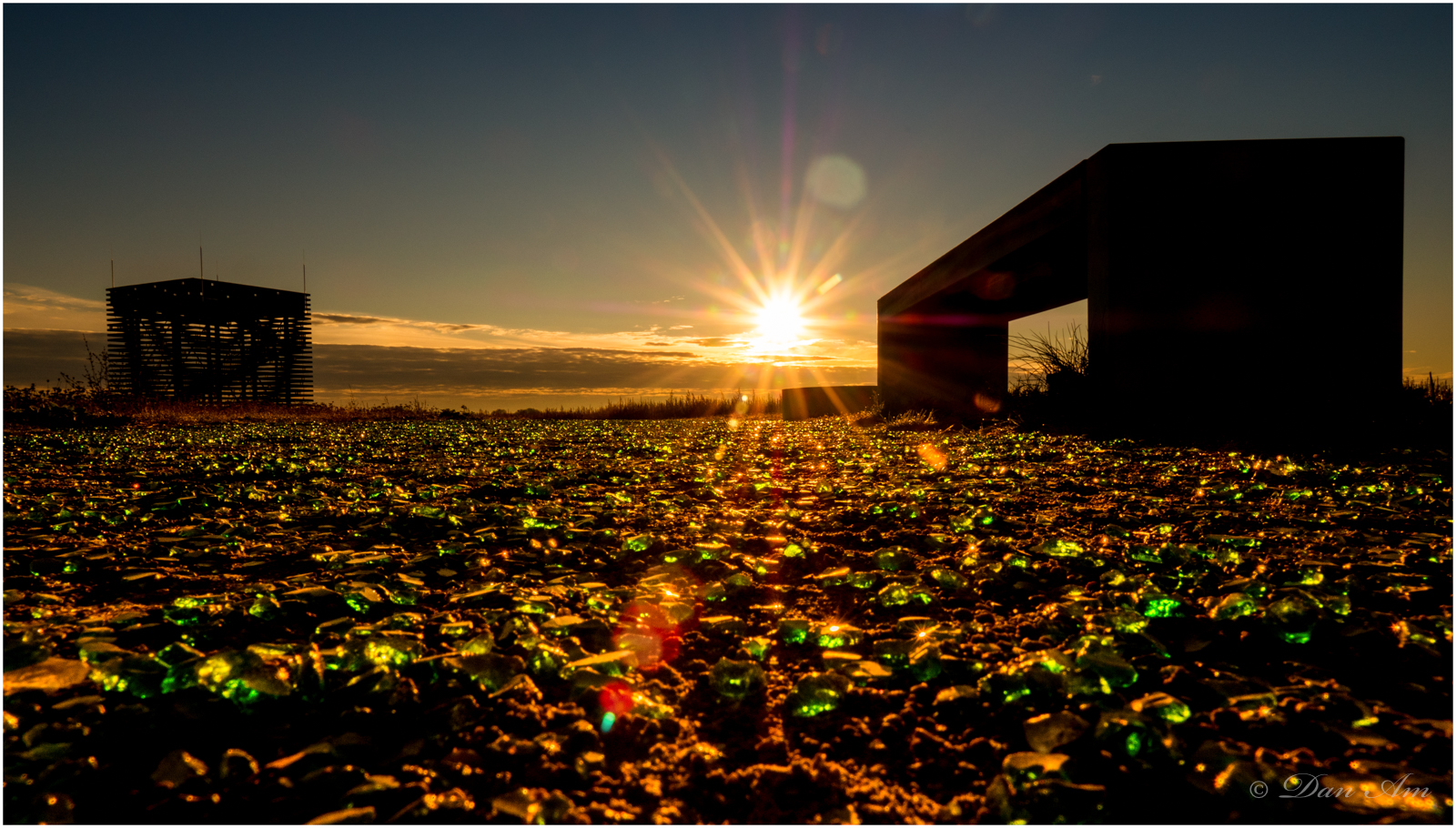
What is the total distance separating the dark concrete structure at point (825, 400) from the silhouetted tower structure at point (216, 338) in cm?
2590

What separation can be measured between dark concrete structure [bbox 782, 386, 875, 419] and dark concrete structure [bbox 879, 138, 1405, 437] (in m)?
9.27

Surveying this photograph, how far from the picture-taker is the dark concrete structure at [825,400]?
16359mm

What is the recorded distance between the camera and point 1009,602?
2062 millimetres

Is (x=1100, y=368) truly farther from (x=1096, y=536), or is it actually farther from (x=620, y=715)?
(x=620, y=715)

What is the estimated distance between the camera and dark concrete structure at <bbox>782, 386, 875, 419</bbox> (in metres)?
16.4

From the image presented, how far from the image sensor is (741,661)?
159 cm

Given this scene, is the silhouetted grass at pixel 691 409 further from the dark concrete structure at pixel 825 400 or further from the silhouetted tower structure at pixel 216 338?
the silhouetted tower structure at pixel 216 338

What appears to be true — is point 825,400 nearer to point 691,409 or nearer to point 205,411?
point 691,409

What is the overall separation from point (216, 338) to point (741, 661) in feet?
123

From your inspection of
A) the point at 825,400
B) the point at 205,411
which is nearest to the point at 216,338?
the point at 205,411

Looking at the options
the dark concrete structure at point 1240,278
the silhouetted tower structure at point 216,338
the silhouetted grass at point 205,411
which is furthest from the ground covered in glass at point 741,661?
the silhouetted tower structure at point 216,338

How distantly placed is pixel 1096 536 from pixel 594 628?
221 centimetres

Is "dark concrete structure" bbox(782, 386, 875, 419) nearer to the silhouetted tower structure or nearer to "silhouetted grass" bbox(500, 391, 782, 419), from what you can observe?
"silhouetted grass" bbox(500, 391, 782, 419)

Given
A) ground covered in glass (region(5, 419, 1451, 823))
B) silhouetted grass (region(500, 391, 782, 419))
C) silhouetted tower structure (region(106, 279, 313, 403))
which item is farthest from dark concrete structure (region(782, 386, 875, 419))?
silhouetted tower structure (region(106, 279, 313, 403))
